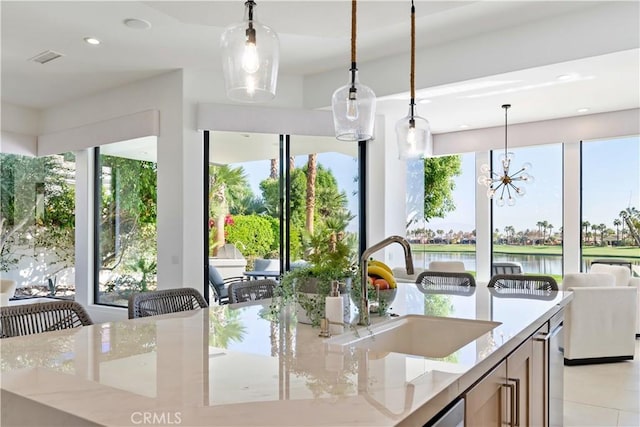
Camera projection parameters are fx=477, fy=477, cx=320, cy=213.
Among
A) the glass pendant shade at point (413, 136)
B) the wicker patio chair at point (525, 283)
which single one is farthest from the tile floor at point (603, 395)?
the glass pendant shade at point (413, 136)

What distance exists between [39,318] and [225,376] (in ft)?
3.33

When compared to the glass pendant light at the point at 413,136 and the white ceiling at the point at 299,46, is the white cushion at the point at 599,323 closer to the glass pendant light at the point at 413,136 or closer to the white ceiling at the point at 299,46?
the white ceiling at the point at 299,46

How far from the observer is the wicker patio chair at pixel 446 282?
2.84m

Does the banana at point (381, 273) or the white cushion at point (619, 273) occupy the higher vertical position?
the banana at point (381, 273)

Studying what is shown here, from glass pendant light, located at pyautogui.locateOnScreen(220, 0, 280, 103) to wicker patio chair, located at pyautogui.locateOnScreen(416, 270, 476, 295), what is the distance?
5.38 ft

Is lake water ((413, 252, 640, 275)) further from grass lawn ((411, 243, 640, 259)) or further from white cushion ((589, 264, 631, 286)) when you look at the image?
white cushion ((589, 264, 631, 286))

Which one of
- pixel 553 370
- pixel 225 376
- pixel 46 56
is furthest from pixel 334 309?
pixel 46 56

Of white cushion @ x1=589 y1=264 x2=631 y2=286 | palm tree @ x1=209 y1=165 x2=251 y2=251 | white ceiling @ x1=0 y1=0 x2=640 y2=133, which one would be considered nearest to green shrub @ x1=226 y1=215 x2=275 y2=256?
palm tree @ x1=209 y1=165 x2=251 y2=251

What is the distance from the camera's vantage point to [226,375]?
3.51ft

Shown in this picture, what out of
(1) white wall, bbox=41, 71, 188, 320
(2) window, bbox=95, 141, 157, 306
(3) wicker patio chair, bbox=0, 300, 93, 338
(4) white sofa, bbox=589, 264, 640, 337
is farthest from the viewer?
(2) window, bbox=95, 141, 157, 306

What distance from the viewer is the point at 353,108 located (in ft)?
7.15

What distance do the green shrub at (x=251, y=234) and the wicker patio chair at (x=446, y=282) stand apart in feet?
8.56

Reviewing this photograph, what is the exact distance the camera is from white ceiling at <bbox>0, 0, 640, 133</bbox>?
2525mm

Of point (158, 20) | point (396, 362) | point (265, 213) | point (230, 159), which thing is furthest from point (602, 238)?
point (396, 362)
